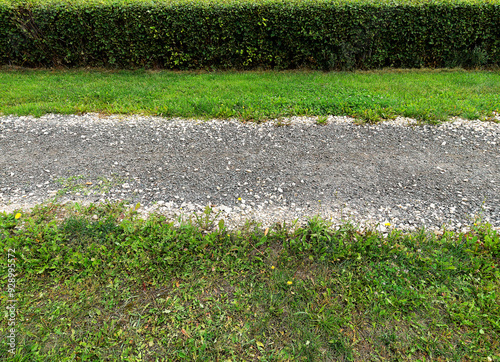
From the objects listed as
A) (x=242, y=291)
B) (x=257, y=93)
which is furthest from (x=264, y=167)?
(x=257, y=93)

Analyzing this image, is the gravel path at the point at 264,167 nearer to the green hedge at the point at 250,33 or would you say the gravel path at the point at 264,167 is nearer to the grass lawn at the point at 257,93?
the grass lawn at the point at 257,93

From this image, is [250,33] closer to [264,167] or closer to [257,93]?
[257,93]

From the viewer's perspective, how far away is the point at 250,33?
766cm

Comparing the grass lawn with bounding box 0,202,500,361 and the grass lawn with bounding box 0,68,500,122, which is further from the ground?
the grass lawn with bounding box 0,68,500,122

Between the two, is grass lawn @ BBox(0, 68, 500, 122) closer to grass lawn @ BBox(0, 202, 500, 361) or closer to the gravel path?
the gravel path

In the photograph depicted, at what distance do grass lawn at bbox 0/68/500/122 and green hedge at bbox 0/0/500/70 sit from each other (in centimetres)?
45

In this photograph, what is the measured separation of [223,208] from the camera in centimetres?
368

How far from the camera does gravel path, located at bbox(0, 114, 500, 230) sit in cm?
369

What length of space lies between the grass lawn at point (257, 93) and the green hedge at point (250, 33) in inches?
17.5

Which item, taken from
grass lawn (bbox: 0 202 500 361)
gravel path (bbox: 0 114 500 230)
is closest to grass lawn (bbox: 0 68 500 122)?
gravel path (bbox: 0 114 500 230)

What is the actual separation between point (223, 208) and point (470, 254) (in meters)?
2.68

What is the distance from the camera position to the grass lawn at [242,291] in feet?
7.92

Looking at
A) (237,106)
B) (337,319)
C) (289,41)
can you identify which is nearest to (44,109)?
(237,106)

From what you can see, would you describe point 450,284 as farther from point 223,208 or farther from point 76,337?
point 76,337
